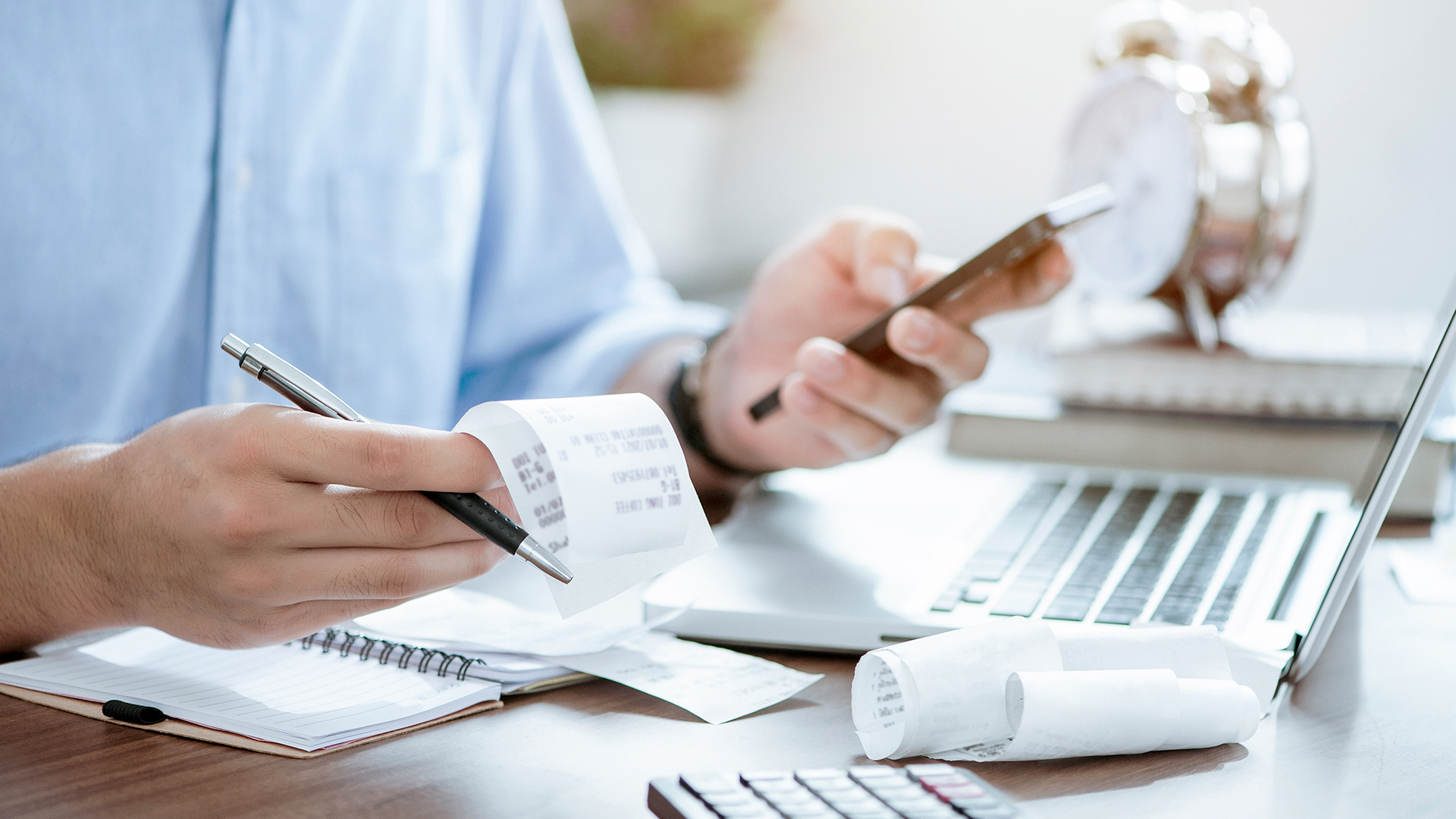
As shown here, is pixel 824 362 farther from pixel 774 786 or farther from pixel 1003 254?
pixel 774 786

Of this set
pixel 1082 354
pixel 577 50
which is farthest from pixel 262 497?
pixel 577 50

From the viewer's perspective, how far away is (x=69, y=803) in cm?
40

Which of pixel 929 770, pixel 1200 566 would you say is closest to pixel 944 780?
pixel 929 770

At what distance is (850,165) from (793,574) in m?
1.44

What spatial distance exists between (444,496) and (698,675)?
15 cm

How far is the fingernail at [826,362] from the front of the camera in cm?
78

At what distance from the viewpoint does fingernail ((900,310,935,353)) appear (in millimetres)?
749

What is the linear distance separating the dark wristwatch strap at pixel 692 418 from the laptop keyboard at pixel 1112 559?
236mm

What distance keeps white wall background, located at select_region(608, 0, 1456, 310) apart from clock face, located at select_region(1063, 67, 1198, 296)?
583mm

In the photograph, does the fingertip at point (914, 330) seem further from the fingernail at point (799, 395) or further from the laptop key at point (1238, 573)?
the laptop key at point (1238, 573)

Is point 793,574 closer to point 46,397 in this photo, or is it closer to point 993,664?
point 993,664

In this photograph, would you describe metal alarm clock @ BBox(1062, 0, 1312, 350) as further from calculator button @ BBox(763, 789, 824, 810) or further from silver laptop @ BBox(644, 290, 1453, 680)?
calculator button @ BBox(763, 789, 824, 810)

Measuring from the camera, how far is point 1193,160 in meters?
1.05

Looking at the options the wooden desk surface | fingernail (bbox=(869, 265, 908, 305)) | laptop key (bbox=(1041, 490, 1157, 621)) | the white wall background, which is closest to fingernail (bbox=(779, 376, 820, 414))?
fingernail (bbox=(869, 265, 908, 305))
